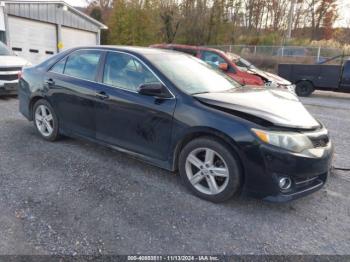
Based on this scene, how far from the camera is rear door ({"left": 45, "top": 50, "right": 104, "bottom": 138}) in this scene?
3.89 m

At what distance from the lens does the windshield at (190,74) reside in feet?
11.1

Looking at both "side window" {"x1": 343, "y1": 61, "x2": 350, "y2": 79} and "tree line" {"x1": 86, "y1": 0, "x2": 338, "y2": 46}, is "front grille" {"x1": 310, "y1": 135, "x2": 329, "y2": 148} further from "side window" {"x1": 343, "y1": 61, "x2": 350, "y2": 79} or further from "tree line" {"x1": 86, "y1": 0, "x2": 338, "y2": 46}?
"tree line" {"x1": 86, "y1": 0, "x2": 338, "y2": 46}

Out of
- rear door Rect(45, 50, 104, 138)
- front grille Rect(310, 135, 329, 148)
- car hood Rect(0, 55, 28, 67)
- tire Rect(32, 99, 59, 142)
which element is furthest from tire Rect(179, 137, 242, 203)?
car hood Rect(0, 55, 28, 67)

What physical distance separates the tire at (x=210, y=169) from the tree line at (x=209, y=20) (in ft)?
83.2

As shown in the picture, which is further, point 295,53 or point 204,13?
point 204,13

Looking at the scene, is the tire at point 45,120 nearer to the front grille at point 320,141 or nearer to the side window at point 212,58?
the front grille at point 320,141

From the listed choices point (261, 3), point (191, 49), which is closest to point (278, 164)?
point (191, 49)

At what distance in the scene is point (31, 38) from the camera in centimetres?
1630

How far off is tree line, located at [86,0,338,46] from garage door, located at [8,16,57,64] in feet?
36.0

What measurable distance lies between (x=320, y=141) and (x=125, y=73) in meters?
2.37

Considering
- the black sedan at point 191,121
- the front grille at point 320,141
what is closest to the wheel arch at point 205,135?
the black sedan at point 191,121

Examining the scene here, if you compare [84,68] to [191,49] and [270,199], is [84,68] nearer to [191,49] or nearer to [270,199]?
[270,199]

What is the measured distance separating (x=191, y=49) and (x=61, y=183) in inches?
312

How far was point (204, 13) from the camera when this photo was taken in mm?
29000
